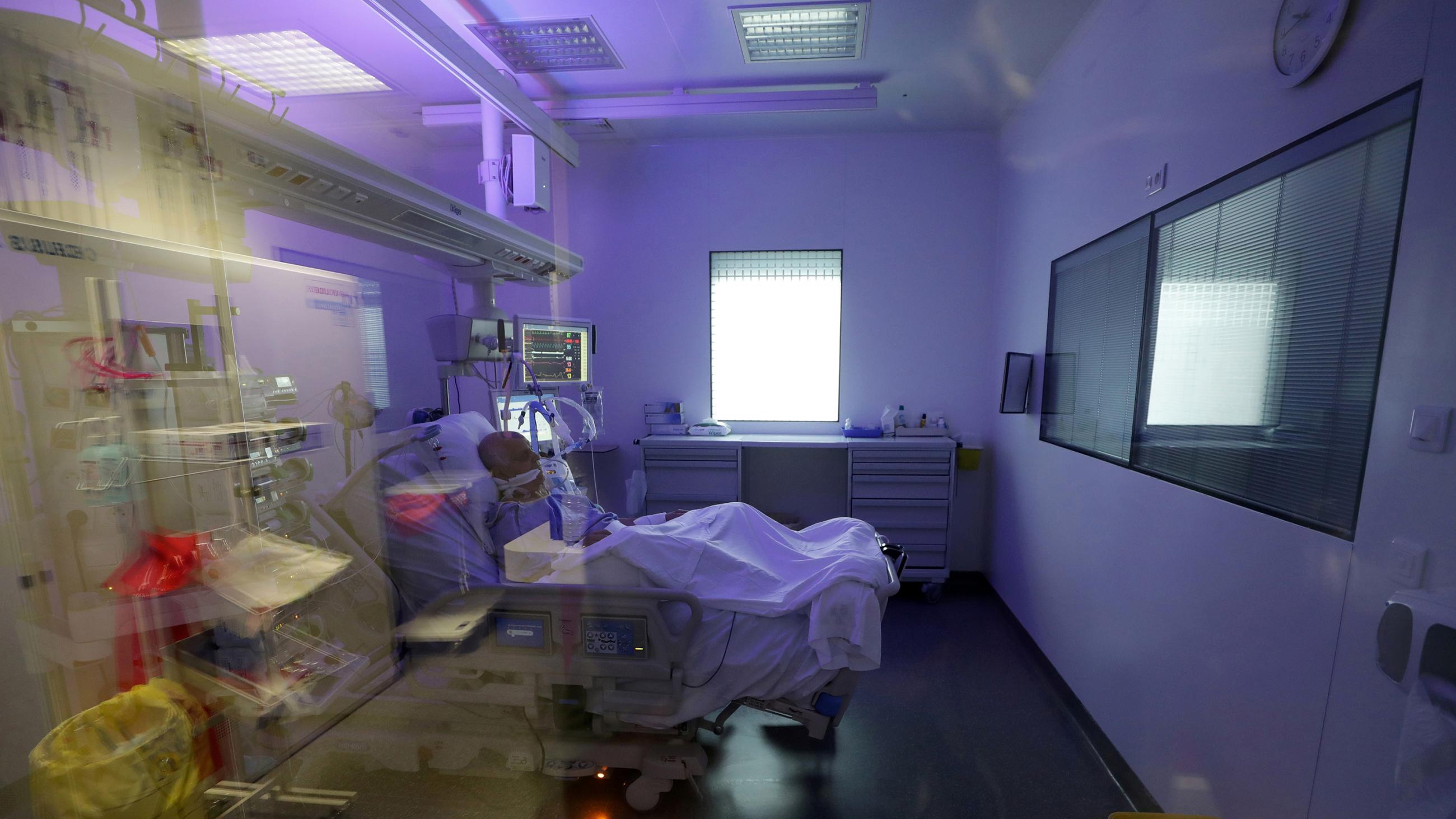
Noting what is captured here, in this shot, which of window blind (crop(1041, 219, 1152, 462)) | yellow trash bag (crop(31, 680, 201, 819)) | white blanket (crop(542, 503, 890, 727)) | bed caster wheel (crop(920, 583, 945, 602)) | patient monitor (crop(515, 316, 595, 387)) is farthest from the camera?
bed caster wheel (crop(920, 583, 945, 602))

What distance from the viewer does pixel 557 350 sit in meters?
2.55

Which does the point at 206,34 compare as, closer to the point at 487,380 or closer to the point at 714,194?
the point at 487,380

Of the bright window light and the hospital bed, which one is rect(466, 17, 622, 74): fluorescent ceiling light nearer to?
the hospital bed

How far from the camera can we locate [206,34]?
59.0 inches

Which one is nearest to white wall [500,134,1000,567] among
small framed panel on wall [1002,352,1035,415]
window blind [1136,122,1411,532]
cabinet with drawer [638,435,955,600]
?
cabinet with drawer [638,435,955,600]

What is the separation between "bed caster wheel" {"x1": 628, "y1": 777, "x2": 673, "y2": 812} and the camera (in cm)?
172

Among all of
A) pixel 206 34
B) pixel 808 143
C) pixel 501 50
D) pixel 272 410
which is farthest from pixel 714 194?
pixel 272 410

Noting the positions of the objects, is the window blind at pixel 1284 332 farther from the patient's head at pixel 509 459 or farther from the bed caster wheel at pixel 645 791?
the patient's head at pixel 509 459

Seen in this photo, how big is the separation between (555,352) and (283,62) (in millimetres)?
1477

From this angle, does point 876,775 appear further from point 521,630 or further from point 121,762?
point 121,762

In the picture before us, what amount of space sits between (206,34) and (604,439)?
9.06 feet

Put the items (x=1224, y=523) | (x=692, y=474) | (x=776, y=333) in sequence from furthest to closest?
1. (x=776, y=333)
2. (x=692, y=474)
3. (x=1224, y=523)

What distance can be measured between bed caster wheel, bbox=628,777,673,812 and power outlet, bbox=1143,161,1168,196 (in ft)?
8.60

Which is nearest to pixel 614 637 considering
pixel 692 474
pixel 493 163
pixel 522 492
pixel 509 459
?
pixel 522 492
